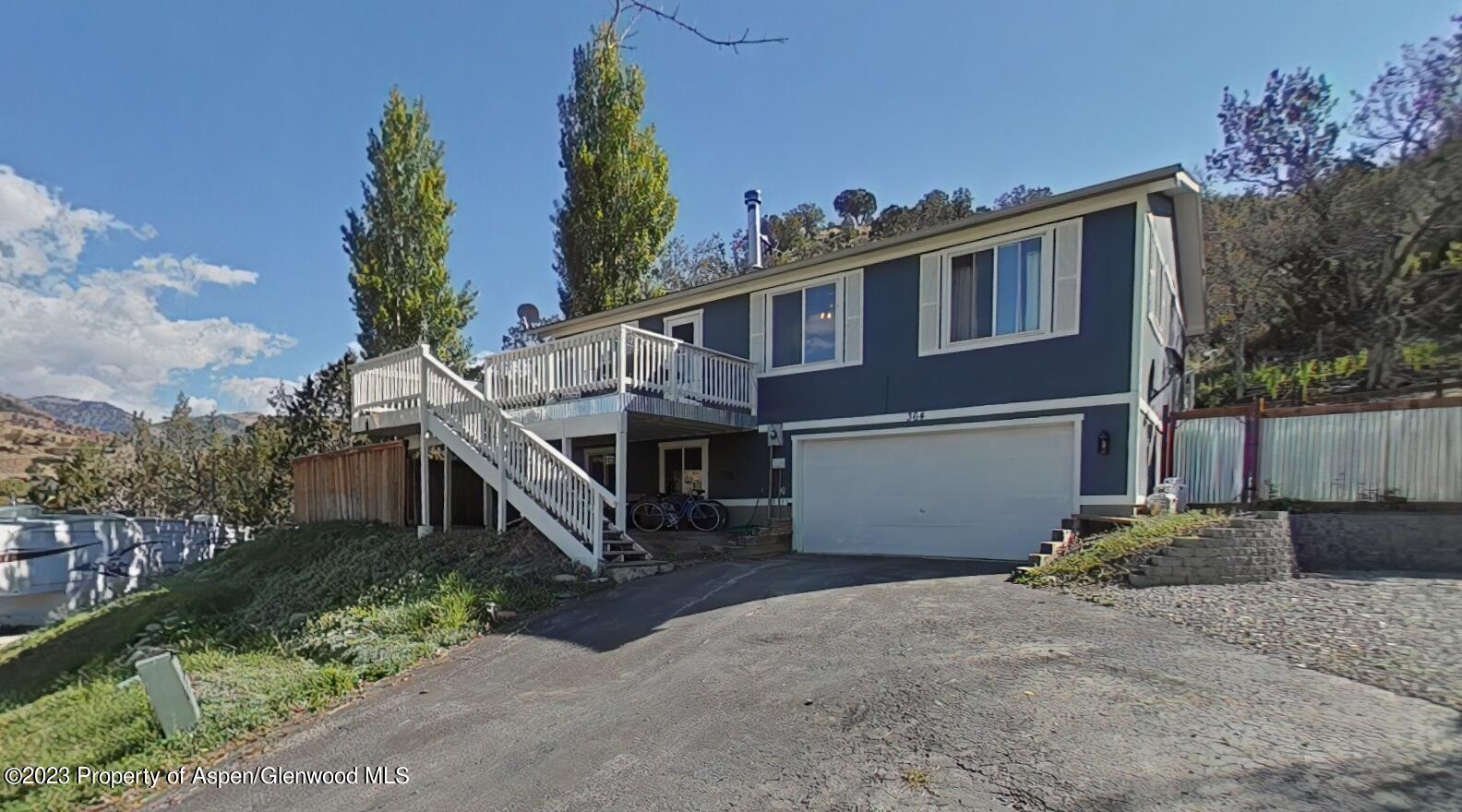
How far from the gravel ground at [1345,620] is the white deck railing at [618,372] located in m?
6.64

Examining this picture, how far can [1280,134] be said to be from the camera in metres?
21.4

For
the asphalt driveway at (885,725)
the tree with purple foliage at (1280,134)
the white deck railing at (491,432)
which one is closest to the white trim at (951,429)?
the asphalt driveway at (885,725)

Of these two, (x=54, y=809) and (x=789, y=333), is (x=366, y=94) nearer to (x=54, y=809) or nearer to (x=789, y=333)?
(x=789, y=333)

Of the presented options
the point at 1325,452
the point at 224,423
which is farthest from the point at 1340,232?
the point at 224,423

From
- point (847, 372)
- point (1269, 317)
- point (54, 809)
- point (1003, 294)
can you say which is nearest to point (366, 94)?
point (847, 372)

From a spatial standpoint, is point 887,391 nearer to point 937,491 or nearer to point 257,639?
point 937,491

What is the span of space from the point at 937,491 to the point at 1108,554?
3194mm

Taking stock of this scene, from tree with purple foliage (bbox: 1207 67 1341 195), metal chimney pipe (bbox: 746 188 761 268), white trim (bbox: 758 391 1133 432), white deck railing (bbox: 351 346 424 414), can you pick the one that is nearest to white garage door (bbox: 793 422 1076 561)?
white trim (bbox: 758 391 1133 432)

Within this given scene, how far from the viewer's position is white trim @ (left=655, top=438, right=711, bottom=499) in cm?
1359

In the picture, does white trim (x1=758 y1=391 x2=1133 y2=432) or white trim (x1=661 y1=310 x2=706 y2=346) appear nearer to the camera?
white trim (x1=758 y1=391 x2=1133 y2=432)

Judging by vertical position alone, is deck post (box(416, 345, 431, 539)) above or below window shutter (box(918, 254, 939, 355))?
below

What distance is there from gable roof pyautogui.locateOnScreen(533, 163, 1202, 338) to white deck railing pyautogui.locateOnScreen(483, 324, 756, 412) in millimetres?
1632

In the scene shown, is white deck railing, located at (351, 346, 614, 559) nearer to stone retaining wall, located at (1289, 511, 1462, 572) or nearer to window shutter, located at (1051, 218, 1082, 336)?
window shutter, located at (1051, 218, 1082, 336)

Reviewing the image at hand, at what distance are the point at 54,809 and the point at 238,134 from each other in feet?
41.0
